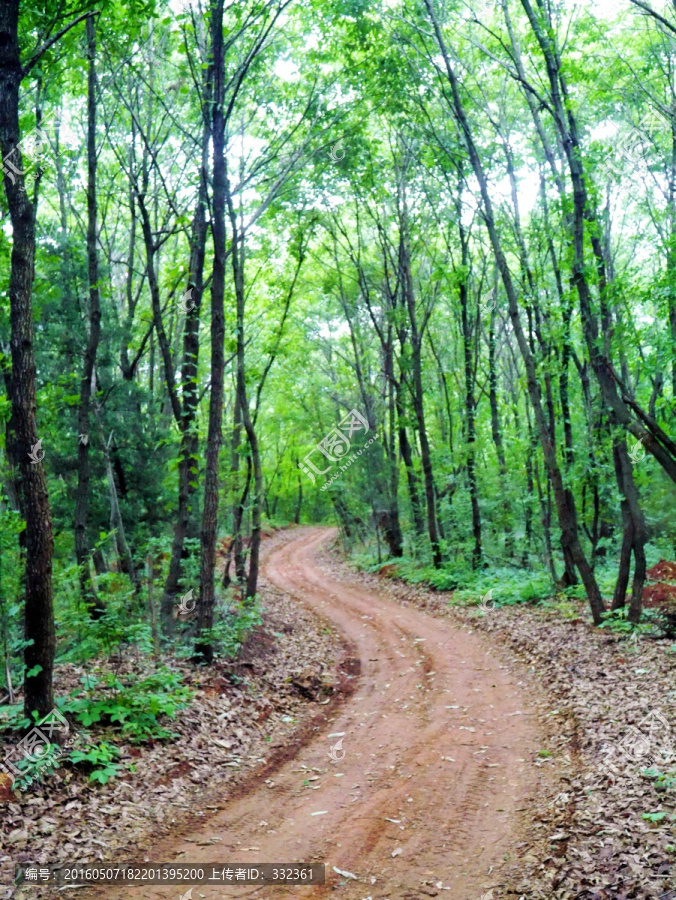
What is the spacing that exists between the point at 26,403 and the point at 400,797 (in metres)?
4.85

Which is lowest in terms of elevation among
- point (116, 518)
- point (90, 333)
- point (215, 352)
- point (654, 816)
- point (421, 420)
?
point (654, 816)

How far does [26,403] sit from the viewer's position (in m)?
6.02

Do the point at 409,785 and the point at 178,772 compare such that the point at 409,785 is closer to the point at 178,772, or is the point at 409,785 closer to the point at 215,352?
the point at 178,772

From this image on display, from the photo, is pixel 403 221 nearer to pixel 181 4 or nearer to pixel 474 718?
pixel 181 4

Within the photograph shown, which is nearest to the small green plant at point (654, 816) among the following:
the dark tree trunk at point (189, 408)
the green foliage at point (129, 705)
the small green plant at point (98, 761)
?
the small green plant at point (98, 761)

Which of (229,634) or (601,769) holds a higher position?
(229,634)

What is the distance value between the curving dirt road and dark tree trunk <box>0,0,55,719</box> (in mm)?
1988

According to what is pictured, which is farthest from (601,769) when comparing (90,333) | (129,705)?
(90,333)

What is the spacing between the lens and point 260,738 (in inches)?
311

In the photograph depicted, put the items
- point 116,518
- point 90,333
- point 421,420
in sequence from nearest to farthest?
point 90,333 → point 116,518 → point 421,420

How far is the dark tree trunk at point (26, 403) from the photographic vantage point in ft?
19.6

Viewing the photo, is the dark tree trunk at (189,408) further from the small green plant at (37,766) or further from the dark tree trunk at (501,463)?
the dark tree trunk at (501,463)

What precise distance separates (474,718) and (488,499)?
13.7 meters

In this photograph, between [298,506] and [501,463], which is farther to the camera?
[298,506]
